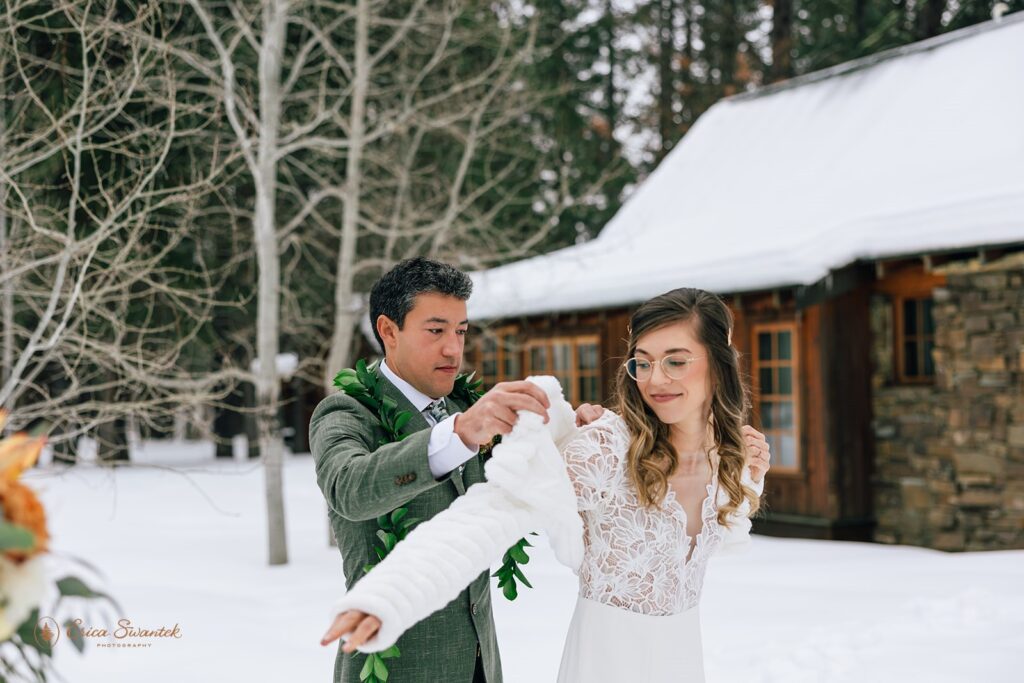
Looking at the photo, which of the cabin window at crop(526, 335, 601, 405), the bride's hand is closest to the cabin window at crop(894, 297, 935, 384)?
the cabin window at crop(526, 335, 601, 405)

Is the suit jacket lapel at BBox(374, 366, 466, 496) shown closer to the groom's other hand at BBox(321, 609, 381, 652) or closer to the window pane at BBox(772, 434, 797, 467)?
the groom's other hand at BBox(321, 609, 381, 652)

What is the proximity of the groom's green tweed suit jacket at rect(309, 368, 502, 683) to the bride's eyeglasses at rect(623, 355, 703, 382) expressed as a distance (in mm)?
466

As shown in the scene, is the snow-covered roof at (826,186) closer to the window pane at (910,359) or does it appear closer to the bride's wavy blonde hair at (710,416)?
the window pane at (910,359)

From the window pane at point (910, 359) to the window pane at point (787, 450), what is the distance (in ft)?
4.13

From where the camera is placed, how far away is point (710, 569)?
761 centimetres

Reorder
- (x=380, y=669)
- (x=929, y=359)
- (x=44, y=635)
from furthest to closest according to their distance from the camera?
(x=929, y=359) < (x=380, y=669) < (x=44, y=635)

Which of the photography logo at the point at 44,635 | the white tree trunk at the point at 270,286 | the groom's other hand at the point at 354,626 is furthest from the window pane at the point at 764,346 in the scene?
the groom's other hand at the point at 354,626

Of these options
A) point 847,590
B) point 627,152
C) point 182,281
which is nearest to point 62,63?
point 182,281

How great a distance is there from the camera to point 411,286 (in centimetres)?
222

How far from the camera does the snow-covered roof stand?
817 centimetres

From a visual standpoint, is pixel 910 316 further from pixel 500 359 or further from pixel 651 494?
pixel 651 494

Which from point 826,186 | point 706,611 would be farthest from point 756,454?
point 826,186

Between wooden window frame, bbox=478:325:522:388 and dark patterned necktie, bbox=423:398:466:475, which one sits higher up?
wooden window frame, bbox=478:325:522:388

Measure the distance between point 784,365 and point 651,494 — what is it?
286 inches
